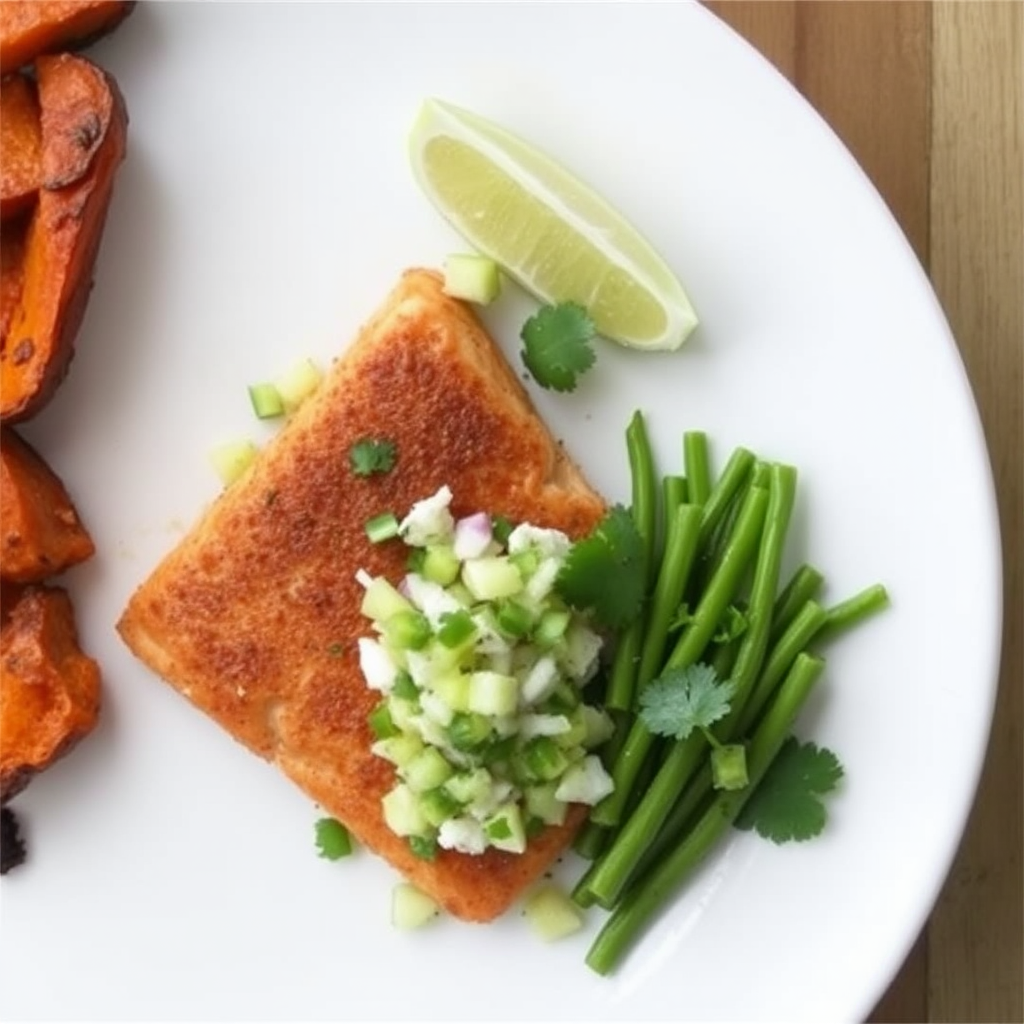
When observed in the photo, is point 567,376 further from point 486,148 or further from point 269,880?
point 269,880

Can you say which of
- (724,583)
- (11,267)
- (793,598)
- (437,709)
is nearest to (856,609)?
(793,598)

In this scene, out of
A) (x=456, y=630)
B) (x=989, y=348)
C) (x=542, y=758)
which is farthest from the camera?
(x=989, y=348)

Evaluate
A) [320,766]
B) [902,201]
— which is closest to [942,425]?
[902,201]

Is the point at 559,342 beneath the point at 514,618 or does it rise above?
above

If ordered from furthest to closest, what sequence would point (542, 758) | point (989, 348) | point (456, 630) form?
point (989, 348) → point (542, 758) → point (456, 630)

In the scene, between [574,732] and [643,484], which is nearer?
[574,732]

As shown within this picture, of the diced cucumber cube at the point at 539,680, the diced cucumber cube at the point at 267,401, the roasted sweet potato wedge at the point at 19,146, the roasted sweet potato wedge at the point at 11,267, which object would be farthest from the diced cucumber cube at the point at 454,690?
the roasted sweet potato wedge at the point at 19,146

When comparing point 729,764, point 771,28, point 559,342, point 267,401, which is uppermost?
point 771,28

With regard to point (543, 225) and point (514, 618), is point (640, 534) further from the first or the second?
point (543, 225)
